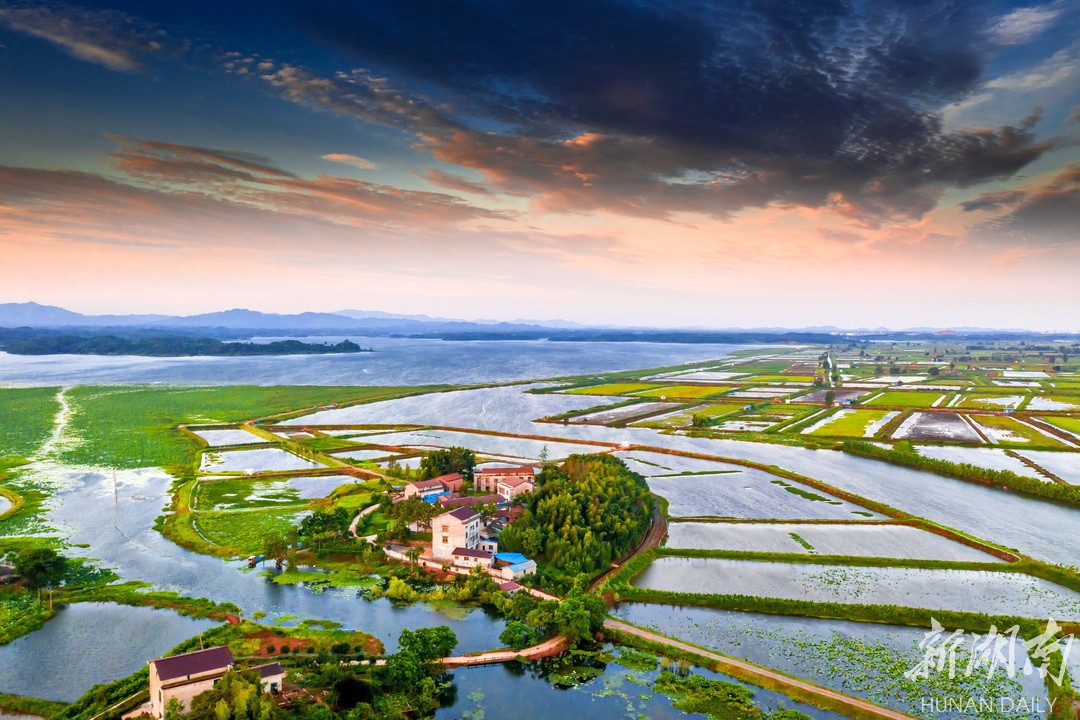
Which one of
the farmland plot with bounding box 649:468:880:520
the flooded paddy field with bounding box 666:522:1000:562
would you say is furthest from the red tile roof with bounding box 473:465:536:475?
the flooded paddy field with bounding box 666:522:1000:562

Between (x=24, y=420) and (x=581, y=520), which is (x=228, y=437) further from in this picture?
(x=581, y=520)

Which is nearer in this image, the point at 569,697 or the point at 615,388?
the point at 569,697

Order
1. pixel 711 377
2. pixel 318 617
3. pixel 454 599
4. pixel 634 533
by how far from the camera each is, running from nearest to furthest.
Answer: pixel 318 617, pixel 454 599, pixel 634 533, pixel 711 377

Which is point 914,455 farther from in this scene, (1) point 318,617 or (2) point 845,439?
(1) point 318,617

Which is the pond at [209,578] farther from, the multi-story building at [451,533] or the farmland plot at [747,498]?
the farmland plot at [747,498]

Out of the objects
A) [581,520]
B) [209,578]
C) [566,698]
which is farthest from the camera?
[581,520]

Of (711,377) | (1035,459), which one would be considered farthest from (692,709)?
(711,377)

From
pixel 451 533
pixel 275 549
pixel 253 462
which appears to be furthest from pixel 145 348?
pixel 451 533
